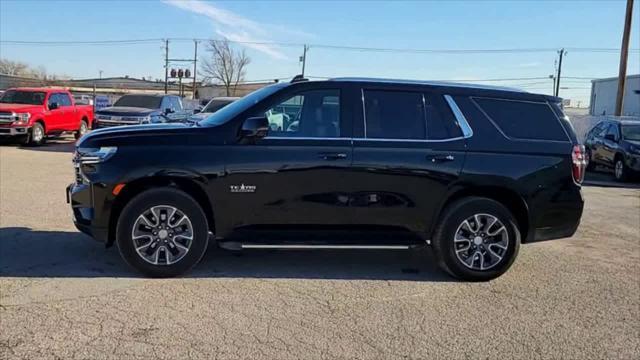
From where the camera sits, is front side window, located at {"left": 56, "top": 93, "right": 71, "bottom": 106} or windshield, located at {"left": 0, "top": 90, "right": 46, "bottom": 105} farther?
front side window, located at {"left": 56, "top": 93, "right": 71, "bottom": 106}

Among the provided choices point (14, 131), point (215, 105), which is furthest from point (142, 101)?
point (14, 131)

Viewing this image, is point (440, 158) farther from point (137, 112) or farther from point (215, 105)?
point (137, 112)

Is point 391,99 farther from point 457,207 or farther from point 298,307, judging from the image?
point 298,307

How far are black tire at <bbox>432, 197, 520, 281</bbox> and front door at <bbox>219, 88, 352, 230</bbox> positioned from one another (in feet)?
3.18

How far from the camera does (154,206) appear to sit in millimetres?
5371

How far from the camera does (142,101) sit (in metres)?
19.2

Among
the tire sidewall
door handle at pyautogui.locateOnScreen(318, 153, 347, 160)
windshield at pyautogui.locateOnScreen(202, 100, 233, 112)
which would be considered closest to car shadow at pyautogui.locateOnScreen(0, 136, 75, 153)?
the tire sidewall

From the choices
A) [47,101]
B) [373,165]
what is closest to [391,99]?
[373,165]

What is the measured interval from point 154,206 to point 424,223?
8.47 feet

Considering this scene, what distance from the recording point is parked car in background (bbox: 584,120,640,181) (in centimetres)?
1586

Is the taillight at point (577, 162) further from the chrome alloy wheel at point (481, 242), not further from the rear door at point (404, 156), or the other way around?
the rear door at point (404, 156)

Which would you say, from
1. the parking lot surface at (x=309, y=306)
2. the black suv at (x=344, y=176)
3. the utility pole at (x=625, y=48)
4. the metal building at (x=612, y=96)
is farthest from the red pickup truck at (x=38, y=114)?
the metal building at (x=612, y=96)

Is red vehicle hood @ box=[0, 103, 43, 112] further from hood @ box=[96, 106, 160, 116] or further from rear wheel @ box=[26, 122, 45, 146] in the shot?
hood @ box=[96, 106, 160, 116]

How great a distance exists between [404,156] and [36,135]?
55.1ft
